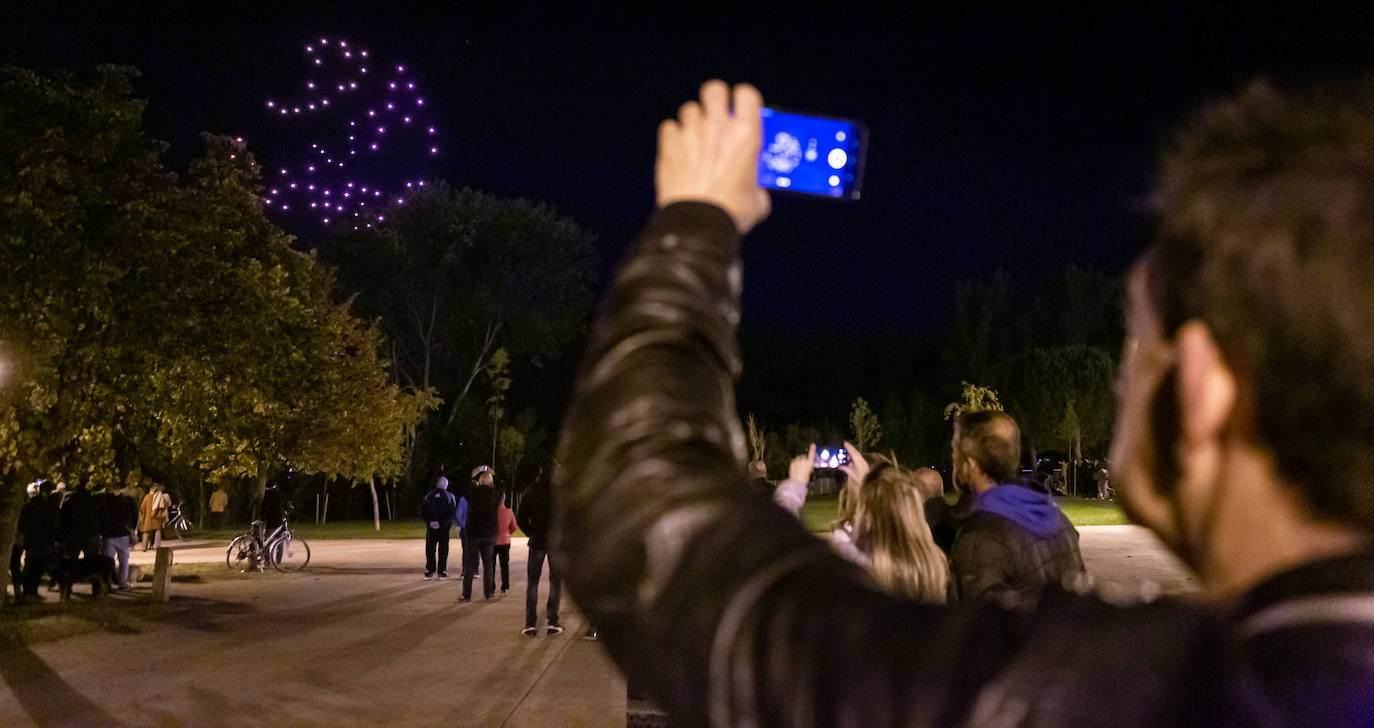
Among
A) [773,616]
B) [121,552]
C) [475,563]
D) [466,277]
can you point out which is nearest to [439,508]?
[475,563]

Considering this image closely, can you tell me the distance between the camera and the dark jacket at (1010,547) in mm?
4207

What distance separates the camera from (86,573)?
15.0 m

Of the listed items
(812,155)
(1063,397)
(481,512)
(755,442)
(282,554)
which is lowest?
(282,554)

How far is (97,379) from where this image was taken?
42.2ft

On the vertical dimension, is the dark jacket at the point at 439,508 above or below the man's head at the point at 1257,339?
below

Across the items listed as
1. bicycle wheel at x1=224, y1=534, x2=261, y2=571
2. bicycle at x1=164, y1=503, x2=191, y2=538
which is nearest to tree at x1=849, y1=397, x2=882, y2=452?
bicycle at x1=164, y1=503, x2=191, y2=538

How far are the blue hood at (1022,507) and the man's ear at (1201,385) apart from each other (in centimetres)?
368

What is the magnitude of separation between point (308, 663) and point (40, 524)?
265 inches

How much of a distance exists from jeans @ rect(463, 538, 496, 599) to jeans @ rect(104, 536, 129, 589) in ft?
19.2

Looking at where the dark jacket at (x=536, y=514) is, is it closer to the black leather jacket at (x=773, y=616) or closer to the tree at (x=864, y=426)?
the black leather jacket at (x=773, y=616)

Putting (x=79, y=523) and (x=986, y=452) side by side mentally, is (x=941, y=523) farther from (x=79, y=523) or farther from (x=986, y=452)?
(x=79, y=523)

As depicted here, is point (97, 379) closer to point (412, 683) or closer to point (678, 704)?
point (412, 683)

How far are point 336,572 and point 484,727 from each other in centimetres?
1263

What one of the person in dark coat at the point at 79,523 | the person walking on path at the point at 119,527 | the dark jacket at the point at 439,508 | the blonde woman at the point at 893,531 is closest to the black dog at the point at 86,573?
the person in dark coat at the point at 79,523
